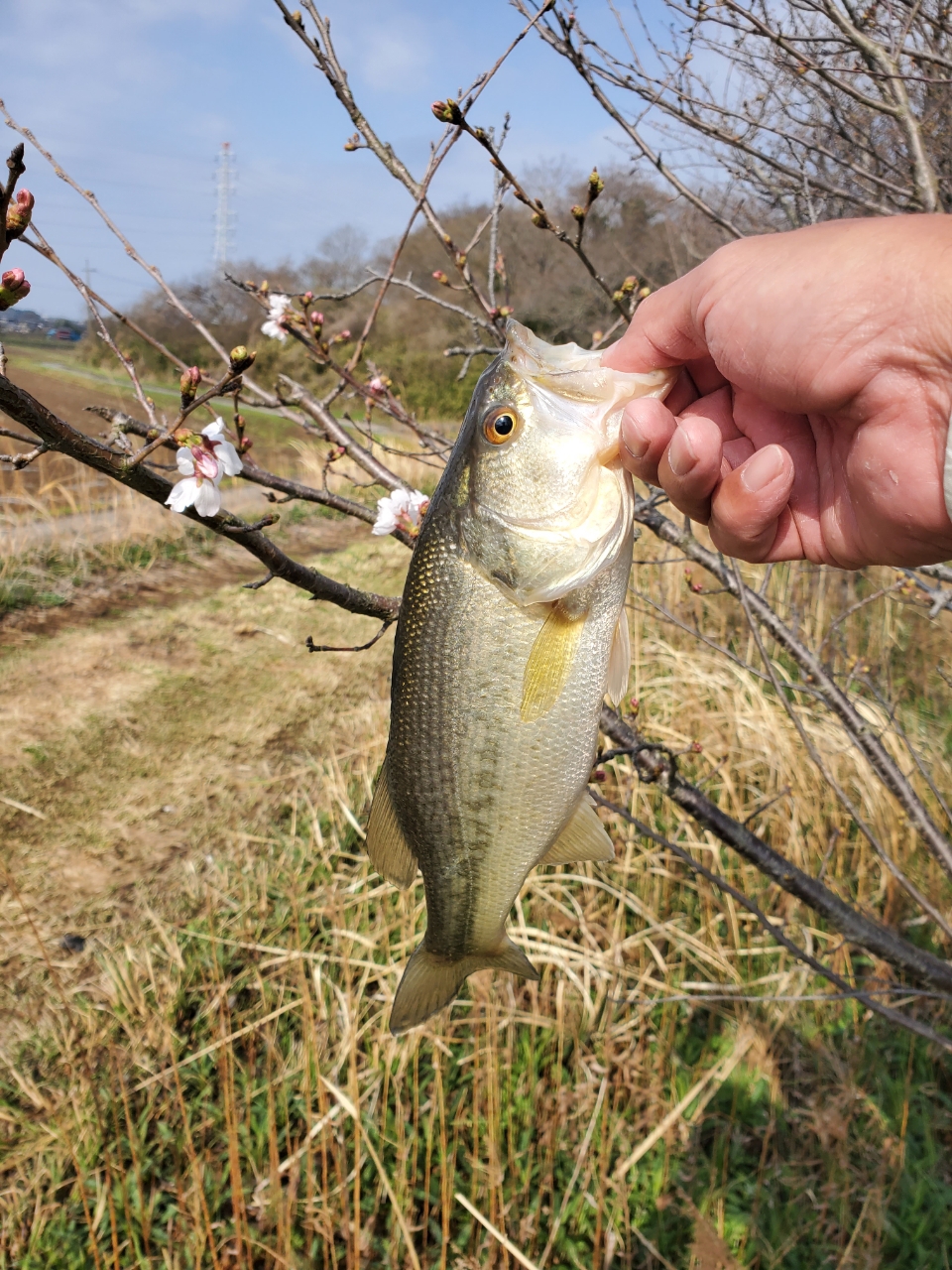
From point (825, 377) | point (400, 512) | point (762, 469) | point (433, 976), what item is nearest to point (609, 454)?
point (762, 469)

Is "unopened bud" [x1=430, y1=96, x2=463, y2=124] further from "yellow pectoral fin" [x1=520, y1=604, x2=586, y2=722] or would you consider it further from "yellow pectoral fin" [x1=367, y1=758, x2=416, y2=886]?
"yellow pectoral fin" [x1=367, y1=758, x2=416, y2=886]

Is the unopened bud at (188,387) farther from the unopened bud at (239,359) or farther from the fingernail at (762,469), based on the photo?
the fingernail at (762,469)

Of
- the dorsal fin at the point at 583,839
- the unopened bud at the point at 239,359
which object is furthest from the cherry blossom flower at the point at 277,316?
the dorsal fin at the point at 583,839

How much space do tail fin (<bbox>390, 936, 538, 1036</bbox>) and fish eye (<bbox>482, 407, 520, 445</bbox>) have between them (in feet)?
3.25

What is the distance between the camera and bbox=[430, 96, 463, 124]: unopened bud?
2.03m

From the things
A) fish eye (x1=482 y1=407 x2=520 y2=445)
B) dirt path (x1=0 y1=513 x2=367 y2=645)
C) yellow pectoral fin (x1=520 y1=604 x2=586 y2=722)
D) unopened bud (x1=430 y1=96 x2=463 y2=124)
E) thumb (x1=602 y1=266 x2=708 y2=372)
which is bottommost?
dirt path (x1=0 y1=513 x2=367 y2=645)

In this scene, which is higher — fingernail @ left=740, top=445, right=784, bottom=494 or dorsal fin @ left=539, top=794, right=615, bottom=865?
fingernail @ left=740, top=445, right=784, bottom=494

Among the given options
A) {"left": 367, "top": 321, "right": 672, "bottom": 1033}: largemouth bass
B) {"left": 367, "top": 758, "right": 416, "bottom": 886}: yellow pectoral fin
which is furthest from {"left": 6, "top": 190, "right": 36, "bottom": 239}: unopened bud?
{"left": 367, "top": 758, "right": 416, "bottom": 886}: yellow pectoral fin

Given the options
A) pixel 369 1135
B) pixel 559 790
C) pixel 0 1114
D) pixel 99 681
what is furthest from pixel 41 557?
pixel 559 790

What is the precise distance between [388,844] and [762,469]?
3.40ft

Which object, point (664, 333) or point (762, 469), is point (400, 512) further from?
point (762, 469)

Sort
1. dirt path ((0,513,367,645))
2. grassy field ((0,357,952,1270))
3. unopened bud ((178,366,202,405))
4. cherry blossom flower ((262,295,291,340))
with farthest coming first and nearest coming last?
dirt path ((0,513,367,645)) → grassy field ((0,357,952,1270)) → cherry blossom flower ((262,295,291,340)) → unopened bud ((178,366,202,405))

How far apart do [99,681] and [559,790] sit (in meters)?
6.32

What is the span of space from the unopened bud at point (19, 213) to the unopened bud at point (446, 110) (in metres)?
1.13
